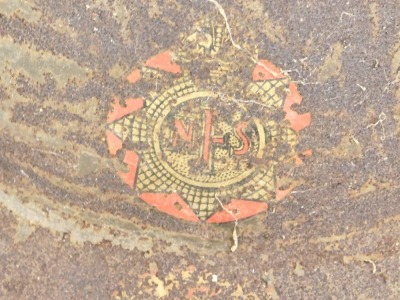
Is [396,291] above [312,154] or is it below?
below

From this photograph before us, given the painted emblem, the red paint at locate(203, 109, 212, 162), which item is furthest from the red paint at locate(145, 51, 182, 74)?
the red paint at locate(203, 109, 212, 162)

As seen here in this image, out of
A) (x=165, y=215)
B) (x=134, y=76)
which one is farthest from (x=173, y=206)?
(x=134, y=76)

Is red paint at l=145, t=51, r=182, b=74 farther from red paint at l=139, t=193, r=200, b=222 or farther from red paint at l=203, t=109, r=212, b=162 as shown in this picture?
red paint at l=139, t=193, r=200, b=222

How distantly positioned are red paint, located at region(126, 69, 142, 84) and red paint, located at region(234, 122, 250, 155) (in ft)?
0.74

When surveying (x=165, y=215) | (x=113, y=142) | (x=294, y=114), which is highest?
(x=294, y=114)

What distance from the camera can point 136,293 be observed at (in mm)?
1159

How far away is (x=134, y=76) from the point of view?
1174 millimetres

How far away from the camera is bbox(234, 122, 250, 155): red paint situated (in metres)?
1.17

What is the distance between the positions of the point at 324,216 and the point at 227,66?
363mm

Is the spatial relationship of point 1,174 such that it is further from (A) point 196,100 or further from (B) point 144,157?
(A) point 196,100

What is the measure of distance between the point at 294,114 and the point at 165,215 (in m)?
0.33

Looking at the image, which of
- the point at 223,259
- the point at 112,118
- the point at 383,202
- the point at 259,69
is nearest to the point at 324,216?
the point at 383,202

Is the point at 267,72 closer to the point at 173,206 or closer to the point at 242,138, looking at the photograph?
the point at 242,138

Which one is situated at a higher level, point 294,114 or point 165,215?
point 294,114
